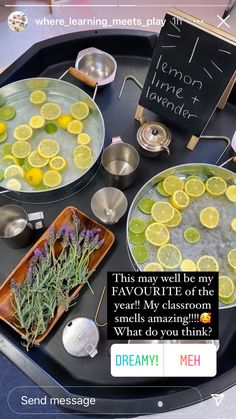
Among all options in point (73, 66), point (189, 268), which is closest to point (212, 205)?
point (189, 268)

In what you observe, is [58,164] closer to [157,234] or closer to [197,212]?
[157,234]

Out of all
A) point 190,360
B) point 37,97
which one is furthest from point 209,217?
point 37,97

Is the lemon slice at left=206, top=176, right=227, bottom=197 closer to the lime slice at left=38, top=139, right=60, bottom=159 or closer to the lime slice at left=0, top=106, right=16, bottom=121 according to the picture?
the lime slice at left=38, top=139, right=60, bottom=159

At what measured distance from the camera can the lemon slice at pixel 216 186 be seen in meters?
1.78

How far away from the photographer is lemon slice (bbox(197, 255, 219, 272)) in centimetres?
165

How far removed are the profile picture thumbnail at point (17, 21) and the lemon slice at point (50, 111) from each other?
1.44m

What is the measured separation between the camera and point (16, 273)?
155 cm

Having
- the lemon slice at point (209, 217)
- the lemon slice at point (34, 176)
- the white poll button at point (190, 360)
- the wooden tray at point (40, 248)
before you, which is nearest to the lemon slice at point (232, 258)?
the lemon slice at point (209, 217)

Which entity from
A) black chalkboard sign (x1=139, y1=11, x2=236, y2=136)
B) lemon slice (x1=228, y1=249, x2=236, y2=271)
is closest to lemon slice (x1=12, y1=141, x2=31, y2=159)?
black chalkboard sign (x1=139, y1=11, x2=236, y2=136)

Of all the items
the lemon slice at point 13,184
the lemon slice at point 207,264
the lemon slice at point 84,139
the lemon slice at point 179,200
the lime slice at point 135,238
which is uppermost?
the lemon slice at point 179,200

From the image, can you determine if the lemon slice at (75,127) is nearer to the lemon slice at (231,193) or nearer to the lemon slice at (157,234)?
the lemon slice at (157,234)

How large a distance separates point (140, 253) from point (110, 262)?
0.49 ft

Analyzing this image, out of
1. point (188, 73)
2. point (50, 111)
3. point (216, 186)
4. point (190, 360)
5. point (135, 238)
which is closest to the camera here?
point (190, 360)

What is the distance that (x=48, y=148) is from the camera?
6.27 feet
